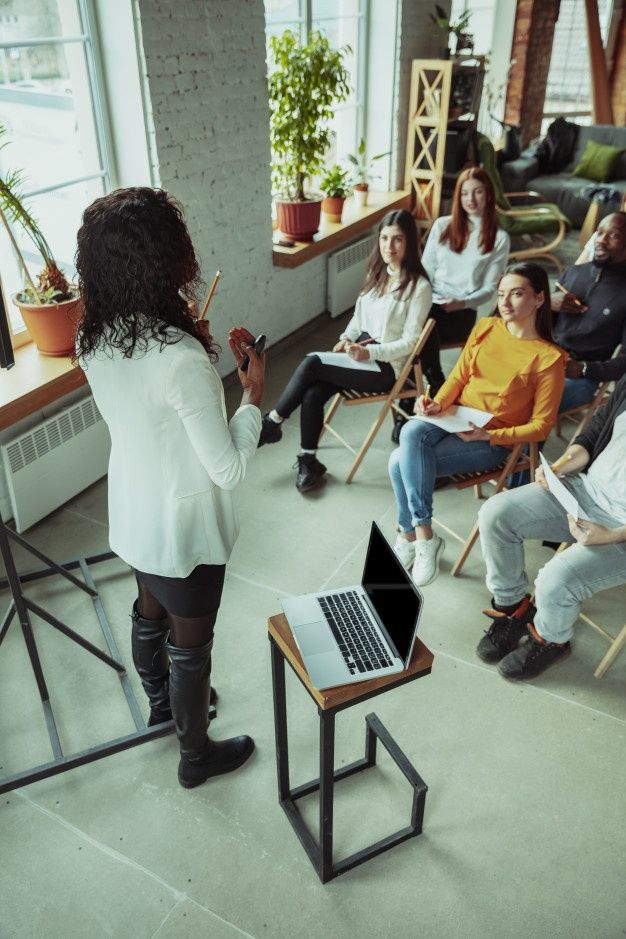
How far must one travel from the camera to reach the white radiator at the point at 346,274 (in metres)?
5.54

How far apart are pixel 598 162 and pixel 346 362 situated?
216 inches

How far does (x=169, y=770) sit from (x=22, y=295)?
6.69 feet

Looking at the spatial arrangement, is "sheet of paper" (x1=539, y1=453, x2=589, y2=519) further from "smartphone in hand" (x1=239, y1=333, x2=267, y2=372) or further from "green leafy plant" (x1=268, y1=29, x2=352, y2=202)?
"green leafy plant" (x1=268, y1=29, x2=352, y2=202)

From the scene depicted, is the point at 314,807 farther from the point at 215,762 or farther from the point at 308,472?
the point at 308,472

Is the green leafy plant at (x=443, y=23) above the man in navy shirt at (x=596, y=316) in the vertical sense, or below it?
above

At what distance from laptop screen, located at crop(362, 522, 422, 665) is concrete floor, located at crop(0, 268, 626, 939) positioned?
0.72 m

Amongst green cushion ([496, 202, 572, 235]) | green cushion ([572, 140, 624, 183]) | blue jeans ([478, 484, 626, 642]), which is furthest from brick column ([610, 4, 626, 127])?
blue jeans ([478, 484, 626, 642])

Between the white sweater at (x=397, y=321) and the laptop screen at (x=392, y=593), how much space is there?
1.76 metres

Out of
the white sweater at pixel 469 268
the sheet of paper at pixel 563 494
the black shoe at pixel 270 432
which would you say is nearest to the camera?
the sheet of paper at pixel 563 494

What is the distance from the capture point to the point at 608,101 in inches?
340

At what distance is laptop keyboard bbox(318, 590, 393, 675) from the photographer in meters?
1.80

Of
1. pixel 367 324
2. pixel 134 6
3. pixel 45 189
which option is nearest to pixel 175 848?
pixel 367 324

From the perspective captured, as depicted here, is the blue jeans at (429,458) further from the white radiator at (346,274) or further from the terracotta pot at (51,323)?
the white radiator at (346,274)

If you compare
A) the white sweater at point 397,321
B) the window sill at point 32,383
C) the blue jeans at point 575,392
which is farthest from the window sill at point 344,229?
the blue jeans at point 575,392
